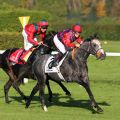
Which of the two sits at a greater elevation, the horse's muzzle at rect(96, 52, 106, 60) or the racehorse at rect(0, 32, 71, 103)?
the horse's muzzle at rect(96, 52, 106, 60)

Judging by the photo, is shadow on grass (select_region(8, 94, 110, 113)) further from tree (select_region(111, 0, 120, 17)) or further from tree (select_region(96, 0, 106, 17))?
tree (select_region(96, 0, 106, 17))

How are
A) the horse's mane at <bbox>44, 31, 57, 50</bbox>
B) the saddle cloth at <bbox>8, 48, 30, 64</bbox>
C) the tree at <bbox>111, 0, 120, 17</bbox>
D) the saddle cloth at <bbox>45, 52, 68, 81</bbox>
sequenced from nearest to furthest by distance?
1. the saddle cloth at <bbox>45, 52, 68, 81</bbox>
2. the horse's mane at <bbox>44, 31, 57, 50</bbox>
3. the saddle cloth at <bbox>8, 48, 30, 64</bbox>
4. the tree at <bbox>111, 0, 120, 17</bbox>

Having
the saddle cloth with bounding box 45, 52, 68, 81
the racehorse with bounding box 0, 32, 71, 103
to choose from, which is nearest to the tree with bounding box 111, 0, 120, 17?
the racehorse with bounding box 0, 32, 71, 103

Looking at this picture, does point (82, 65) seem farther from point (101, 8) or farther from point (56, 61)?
point (101, 8)

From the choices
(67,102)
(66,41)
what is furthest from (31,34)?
Result: (67,102)

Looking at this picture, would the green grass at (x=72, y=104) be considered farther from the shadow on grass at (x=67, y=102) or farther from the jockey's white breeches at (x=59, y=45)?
the jockey's white breeches at (x=59, y=45)

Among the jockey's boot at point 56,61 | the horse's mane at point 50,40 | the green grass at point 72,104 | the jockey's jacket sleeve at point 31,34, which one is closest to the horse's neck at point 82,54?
the jockey's boot at point 56,61

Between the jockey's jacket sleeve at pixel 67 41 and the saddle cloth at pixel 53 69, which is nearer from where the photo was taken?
the saddle cloth at pixel 53 69

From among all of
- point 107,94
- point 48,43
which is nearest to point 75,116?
point 48,43

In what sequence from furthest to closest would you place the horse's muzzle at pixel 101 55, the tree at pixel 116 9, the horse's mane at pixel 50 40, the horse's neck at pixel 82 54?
the tree at pixel 116 9, the horse's mane at pixel 50 40, the horse's neck at pixel 82 54, the horse's muzzle at pixel 101 55

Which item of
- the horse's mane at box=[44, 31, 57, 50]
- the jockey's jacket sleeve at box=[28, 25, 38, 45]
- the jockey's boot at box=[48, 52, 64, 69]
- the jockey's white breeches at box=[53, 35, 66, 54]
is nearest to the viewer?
the jockey's boot at box=[48, 52, 64, 69]

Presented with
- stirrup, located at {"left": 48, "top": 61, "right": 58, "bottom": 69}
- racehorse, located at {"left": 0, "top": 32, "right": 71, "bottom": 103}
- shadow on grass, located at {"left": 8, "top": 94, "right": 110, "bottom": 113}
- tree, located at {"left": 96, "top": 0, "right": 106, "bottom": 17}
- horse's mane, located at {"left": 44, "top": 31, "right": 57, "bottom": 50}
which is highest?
horse's mane, located at {"left": 44, "top": 31, "right": 57, "bottom": 50}

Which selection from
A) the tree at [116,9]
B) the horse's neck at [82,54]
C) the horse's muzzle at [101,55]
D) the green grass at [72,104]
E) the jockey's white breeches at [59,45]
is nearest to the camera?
the green grass at [72,104]

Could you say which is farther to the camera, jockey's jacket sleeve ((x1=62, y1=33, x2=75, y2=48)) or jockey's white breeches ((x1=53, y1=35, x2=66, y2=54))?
jockey's white breeches ((x1=53, y1=35, x2=66, y2=54))
